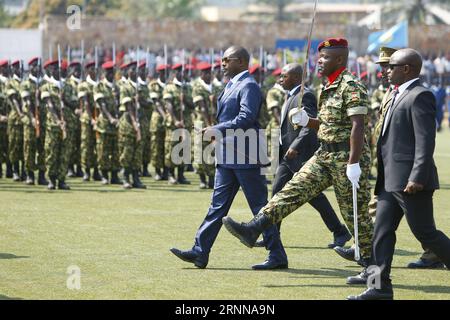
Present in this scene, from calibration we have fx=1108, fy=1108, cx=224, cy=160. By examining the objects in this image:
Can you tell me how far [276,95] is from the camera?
58.2 feet

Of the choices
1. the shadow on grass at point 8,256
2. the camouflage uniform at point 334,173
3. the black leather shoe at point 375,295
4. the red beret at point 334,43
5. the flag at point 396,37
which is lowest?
the black leather shoe at point 375,295

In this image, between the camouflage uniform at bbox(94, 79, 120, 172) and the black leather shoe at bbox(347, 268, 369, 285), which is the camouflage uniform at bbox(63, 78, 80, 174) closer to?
the camouflage uniform at bbox(94, 79, 120, 172)

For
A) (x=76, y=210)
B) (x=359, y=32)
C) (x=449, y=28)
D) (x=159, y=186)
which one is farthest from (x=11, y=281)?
(x=449, y=28)

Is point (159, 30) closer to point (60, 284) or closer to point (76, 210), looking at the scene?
point (76, 210)

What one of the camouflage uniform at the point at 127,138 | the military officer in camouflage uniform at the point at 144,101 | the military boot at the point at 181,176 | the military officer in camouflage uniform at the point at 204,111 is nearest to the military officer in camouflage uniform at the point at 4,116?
the camouflage uniform at the point at 127,138

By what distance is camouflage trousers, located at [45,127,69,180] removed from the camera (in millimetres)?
16859

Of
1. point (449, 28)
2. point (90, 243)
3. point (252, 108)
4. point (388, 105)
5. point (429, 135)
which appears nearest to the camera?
point (429, 135)

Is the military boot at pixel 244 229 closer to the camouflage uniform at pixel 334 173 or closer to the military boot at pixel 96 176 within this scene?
the camouflage uniform at pixel 334 173

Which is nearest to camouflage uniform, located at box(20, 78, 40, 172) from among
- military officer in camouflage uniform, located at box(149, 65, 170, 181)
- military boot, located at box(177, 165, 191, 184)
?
military officer in camouflage uniform, located at box(149, 65, 170, 181)

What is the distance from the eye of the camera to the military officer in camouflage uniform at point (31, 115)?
17625 mm

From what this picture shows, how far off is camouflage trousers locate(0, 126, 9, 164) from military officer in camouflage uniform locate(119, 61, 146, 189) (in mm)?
2252

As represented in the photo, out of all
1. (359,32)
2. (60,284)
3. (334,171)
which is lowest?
(60,284)

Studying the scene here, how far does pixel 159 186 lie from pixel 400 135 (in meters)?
10.1

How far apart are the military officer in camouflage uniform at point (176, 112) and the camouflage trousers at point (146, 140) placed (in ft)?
1.14
